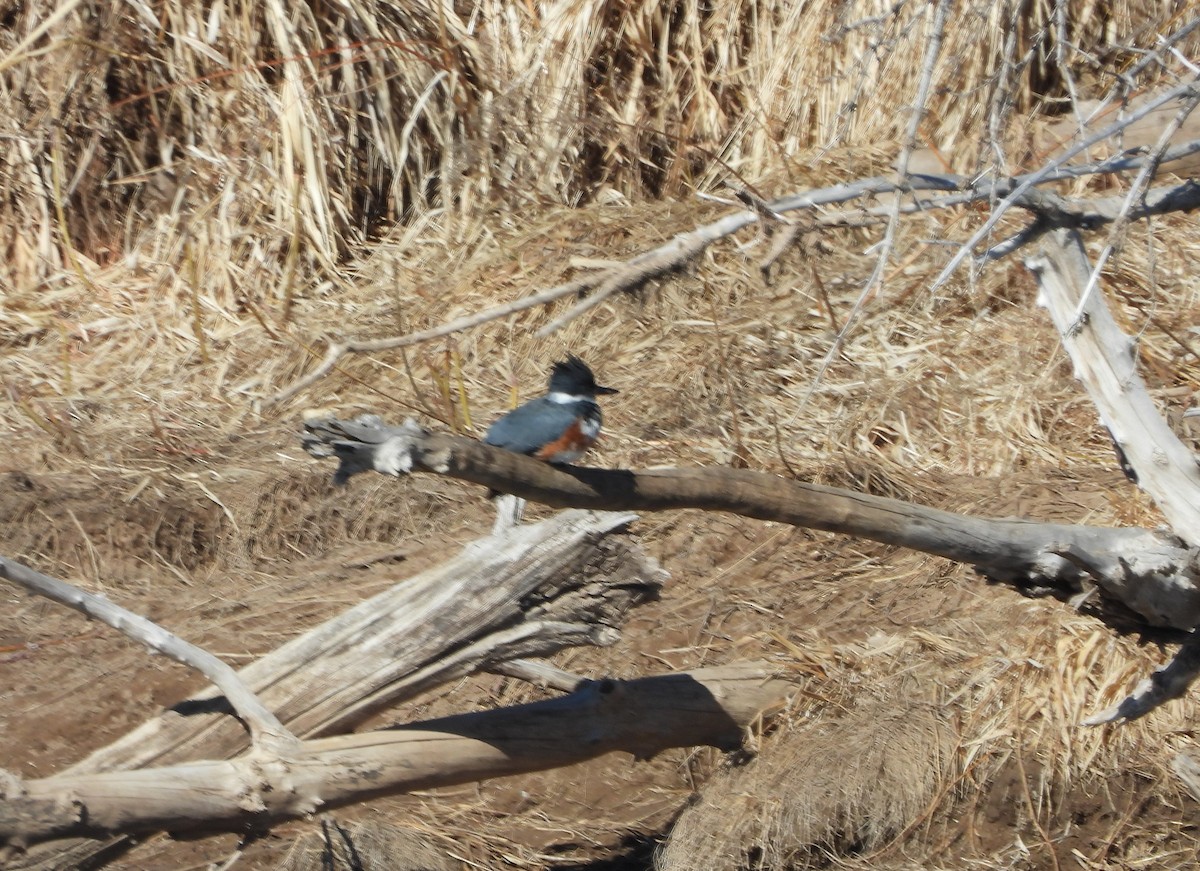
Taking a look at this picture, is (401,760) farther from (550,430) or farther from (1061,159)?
(1061,159)

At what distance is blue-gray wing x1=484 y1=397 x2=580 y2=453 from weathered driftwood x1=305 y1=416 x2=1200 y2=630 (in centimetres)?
84

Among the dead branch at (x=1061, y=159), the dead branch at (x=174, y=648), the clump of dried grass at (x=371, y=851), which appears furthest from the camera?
the clump of dried grass at (x=371, y=851)

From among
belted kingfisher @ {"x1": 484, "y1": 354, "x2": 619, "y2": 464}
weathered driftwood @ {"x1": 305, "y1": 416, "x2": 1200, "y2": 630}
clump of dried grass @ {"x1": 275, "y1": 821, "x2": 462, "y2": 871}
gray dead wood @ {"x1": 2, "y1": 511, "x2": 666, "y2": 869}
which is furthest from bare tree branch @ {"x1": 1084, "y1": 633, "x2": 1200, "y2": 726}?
clump of dried grass @ {"x1": 275, "y1": 821, "x2": 462, "y2": 871}

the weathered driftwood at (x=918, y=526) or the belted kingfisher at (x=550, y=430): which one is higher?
the weathered driftwood at (x=918, y=526)

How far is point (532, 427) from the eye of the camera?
362cm

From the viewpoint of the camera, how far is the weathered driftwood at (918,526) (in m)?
2.63

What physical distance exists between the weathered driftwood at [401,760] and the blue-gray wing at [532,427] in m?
0.70

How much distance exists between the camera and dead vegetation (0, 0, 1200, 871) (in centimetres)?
423

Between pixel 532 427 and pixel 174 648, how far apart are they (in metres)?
1.08

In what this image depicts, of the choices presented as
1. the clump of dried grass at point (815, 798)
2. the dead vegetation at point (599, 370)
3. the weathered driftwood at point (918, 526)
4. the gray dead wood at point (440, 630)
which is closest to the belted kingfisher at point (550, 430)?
the gray dead wood at point (440, 630)

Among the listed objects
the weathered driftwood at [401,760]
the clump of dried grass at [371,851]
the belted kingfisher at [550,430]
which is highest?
the belted kingfisher at [550,430]

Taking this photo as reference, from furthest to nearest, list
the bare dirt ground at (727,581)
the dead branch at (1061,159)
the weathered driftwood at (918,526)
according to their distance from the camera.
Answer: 1. the bare dirt ground at (727,581)
2. the weathered driftwood at (918,526)
3. the dead branch at (1061,159)

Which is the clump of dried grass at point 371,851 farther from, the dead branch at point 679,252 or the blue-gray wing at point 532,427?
the dead branch at point 679,252

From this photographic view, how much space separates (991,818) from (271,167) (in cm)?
474
